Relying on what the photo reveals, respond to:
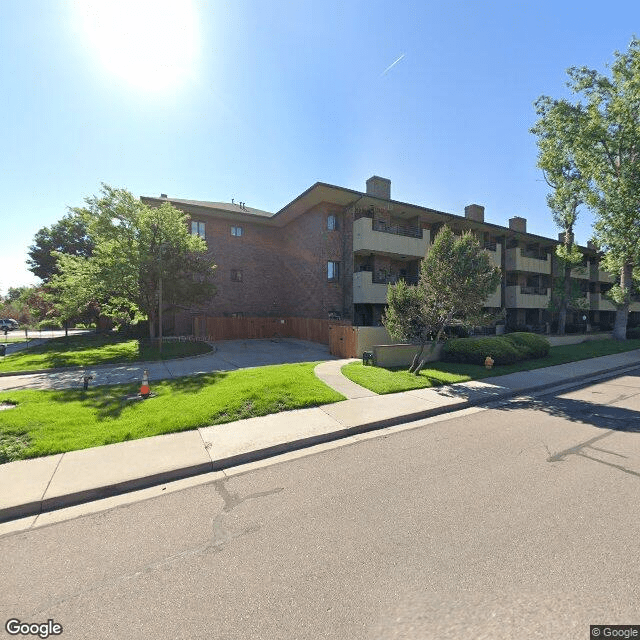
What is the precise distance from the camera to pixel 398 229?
24078 mm

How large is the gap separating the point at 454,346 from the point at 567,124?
20.4m

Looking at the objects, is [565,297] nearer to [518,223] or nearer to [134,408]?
[518,223]

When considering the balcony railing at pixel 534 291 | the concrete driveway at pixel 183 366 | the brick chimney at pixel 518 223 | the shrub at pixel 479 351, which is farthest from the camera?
the brick chimney at pixel 518 223

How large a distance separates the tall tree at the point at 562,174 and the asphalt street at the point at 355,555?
2657 cm

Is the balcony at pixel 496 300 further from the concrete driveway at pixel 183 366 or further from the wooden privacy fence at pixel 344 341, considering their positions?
the wooden privacy fence at pixel 344 341

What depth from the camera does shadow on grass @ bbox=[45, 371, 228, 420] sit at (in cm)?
779

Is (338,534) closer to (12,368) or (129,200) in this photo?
(12,368)

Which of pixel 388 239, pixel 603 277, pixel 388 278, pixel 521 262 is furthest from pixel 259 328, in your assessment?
pixel 603 277

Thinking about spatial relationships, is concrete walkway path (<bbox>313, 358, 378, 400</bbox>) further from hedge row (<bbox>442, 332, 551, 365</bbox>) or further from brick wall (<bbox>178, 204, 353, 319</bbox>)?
brick wall (<bbox>178, 204, 353, 319</bbox>)

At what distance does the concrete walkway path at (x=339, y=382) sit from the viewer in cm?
932

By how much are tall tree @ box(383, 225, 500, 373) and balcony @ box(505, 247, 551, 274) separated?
20522 millimetres

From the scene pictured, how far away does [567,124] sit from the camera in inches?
890

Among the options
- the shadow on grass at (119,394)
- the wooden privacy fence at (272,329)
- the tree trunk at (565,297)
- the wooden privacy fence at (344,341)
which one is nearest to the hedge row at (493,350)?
the wooden privacy fence at (272,329)

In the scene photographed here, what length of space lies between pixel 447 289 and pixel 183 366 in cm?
1114
